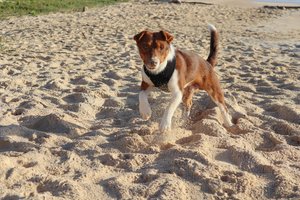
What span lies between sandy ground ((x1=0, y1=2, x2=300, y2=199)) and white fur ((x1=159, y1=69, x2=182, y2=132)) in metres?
0.11

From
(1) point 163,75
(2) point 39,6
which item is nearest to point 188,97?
(1) point 163,75

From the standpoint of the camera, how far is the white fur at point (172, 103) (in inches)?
187

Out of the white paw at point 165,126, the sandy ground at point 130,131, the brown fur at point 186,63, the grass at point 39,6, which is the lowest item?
the grass at point 39,6

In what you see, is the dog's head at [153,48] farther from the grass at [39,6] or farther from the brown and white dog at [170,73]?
the grass at [39,6]

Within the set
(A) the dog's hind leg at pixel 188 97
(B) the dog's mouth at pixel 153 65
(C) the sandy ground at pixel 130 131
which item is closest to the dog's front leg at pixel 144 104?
(C) the sandy ground at pixel 130 131

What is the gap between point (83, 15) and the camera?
16.5 m

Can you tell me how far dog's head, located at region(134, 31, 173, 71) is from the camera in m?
4.58

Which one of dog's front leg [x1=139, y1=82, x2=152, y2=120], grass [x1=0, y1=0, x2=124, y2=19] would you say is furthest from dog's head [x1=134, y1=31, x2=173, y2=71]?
grass [x1=0, y1=0, x2=124, y2=19]

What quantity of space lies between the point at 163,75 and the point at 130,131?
669 mm

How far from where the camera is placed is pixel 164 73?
188 inches

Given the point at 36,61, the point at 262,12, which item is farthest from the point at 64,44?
the point at 262,12

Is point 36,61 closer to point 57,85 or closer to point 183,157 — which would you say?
point 57,85

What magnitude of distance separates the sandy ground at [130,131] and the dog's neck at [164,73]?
51cm

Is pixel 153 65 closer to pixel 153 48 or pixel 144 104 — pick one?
pixel 153 48
